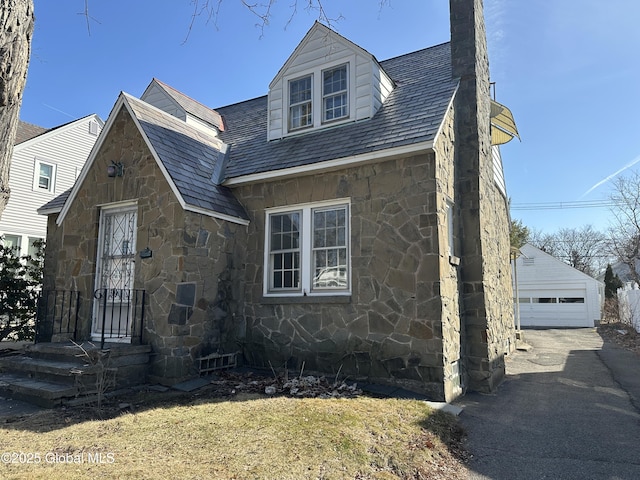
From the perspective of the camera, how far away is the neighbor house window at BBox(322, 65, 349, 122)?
9289 millimetres

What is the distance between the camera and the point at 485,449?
5152mm

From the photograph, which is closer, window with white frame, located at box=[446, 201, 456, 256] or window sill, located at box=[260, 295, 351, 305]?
window sill, located at box=[260, 295, 351, 305]

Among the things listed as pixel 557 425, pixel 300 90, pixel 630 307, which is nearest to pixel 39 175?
pixel 300 90

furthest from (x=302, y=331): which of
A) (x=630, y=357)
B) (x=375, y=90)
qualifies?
(x=630, y=357)

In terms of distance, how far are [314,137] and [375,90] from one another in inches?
61.5

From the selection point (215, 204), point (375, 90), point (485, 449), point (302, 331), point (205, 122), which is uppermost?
point (205, 122)

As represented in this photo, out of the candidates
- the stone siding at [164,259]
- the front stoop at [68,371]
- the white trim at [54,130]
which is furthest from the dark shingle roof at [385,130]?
the white trim at [54,130]

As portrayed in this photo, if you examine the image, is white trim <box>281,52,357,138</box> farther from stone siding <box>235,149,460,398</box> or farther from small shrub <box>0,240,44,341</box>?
small shrub <box>0,240,44,341</box>

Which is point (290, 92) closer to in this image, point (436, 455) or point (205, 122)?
point (205, 122)

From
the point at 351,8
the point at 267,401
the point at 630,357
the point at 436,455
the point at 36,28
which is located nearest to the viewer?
the point at 36,28

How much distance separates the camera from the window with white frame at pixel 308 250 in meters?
8.05

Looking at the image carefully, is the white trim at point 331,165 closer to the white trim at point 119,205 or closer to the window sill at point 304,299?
the white trim at point 119,205

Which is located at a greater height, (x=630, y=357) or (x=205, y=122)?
(x=205, y=122)

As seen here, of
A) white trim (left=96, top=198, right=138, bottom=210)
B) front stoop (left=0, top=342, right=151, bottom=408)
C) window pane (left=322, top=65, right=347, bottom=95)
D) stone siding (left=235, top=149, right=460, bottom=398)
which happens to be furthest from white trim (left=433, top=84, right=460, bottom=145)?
front stoop (left=0, top=342, right=151, bottom=408)
